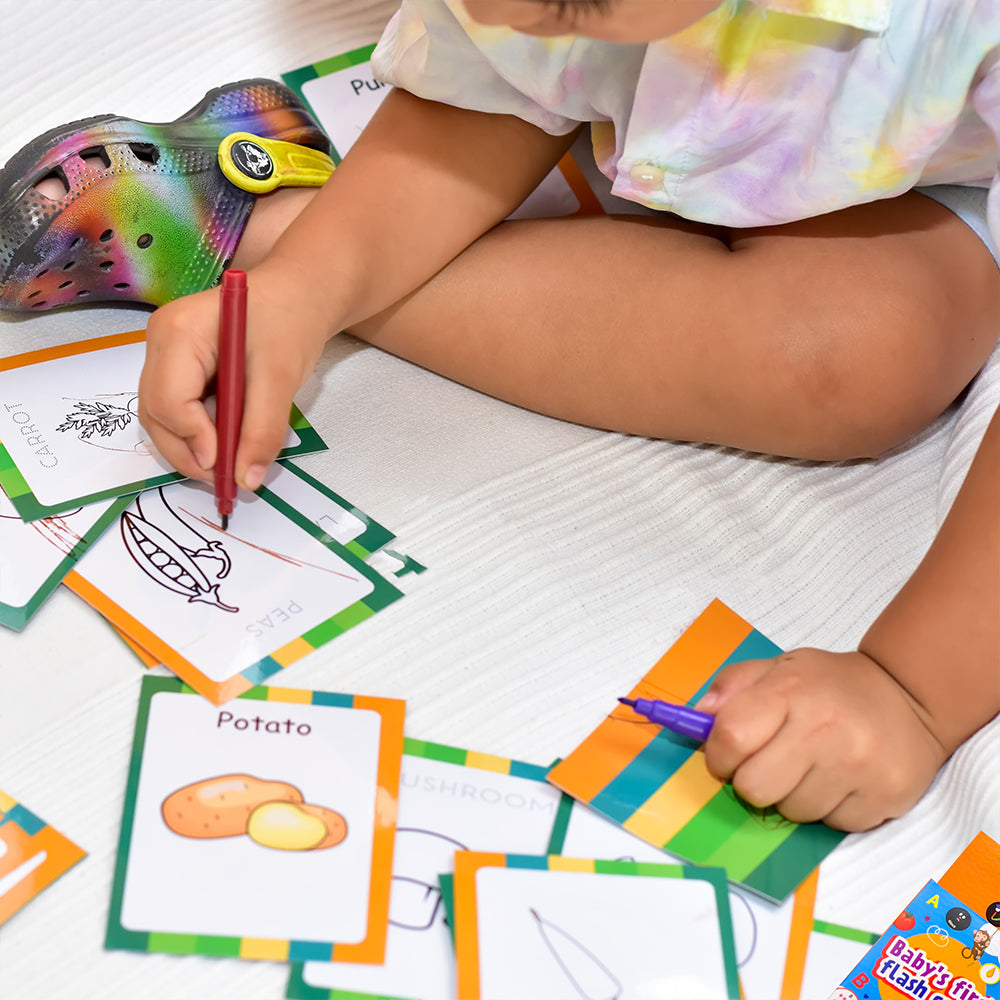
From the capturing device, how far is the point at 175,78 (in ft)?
3.20

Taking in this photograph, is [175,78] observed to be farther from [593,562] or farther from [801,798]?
[801,798]

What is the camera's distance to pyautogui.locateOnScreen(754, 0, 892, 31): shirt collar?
0.65 m

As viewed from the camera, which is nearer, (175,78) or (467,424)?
(467,424)

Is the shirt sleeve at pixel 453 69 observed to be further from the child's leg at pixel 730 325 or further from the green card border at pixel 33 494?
the green card border at pixel 33 494

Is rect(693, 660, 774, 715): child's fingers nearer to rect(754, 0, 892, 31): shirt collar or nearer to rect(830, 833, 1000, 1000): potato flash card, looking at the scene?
rect(830, 833, 1000, 1000): potato flash card

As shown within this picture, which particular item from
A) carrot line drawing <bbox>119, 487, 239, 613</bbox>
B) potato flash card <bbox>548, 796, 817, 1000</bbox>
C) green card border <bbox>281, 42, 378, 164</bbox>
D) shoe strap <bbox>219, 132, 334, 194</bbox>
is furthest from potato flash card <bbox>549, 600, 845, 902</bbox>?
green card border <bbox>281, 42, 378, 164</bbox>

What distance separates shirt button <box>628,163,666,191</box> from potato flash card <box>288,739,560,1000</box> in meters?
0.38

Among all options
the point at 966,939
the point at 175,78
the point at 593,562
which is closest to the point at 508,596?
the point at 593,562

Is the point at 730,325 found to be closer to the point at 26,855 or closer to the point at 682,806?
the point at 682,806

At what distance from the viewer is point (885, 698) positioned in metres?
0.61

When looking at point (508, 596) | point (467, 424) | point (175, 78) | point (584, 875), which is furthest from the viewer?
point (175, 78)

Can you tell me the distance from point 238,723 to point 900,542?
43cm

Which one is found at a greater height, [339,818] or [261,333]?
[261,333]

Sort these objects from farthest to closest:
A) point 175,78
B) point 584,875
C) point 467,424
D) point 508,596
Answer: point 175,78
point 467,424
point 508,596
point 584,875
